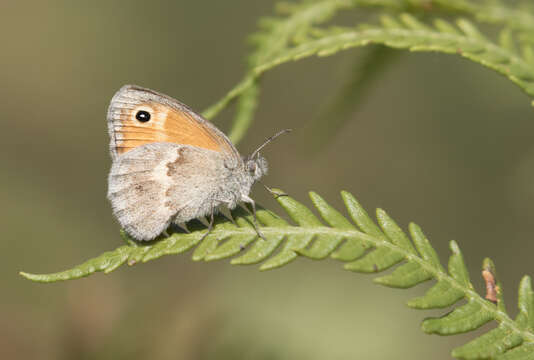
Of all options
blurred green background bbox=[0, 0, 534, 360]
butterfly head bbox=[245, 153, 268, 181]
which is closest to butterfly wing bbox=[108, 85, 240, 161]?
butterfly head bbox=[245, 153, 268, 181]

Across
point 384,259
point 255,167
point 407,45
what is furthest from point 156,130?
point 384,259

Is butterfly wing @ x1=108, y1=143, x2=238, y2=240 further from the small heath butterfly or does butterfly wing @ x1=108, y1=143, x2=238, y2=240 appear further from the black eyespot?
the black eyespot

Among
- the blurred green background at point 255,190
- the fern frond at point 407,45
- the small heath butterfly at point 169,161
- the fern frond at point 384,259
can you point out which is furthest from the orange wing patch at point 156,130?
the blurred green background at point 255,190

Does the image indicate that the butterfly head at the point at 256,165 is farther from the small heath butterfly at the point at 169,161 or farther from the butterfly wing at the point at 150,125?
the butterfly wing at the point at 150,125

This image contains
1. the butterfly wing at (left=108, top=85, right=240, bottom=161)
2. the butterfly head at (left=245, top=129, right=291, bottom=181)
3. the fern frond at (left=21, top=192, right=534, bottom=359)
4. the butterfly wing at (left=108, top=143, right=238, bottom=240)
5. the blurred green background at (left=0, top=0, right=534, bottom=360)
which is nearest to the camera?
the fern frond at (left=21, top=192, right=534, bottom=359)

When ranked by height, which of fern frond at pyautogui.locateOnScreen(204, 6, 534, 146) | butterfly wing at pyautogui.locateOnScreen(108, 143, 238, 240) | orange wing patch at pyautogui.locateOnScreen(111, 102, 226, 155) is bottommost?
butterfly wing at pyautogui.locateOnScreen(108, 143, 238, 240)

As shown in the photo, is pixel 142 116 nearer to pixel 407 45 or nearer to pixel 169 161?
pixel 169 161

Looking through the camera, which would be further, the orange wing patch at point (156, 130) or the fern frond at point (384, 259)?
the orange wing patch at point (156, 130)

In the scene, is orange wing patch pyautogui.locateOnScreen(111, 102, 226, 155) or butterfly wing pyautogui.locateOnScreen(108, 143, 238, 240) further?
orange wing patch pyautogui.locateOnScreen(111, 102, 226, 155)
